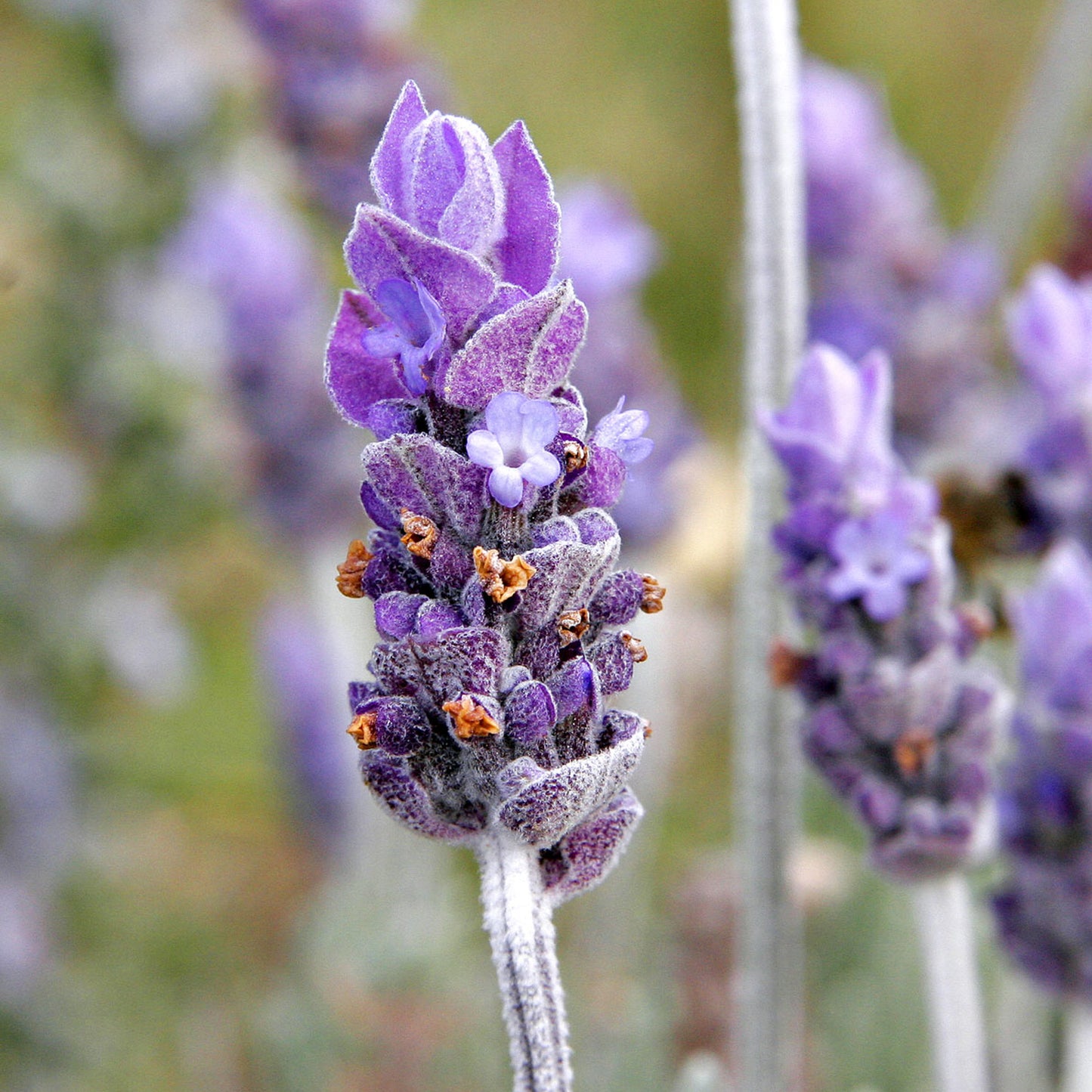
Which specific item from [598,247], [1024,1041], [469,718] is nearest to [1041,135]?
[598,247]

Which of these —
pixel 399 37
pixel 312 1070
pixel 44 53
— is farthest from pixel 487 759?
pixel 44 53

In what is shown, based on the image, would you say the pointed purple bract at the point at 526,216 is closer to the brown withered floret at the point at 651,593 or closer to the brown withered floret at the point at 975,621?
the brown withered floret at the point at 651,593

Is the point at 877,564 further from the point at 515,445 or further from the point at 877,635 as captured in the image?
the point at 515,445

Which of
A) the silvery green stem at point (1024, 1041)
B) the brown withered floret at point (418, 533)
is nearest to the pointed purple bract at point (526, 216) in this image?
the brown withered floret at point (418, 533)

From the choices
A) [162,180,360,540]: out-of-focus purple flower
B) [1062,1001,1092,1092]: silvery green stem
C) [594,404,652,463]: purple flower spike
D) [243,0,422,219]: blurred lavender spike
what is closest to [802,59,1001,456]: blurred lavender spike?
[243,0,422,219]: blurred lavender spike

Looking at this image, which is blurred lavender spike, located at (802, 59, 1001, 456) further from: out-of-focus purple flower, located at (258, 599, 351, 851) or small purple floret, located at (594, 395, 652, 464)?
small purple floret, located at (594, 395, 652, 464)

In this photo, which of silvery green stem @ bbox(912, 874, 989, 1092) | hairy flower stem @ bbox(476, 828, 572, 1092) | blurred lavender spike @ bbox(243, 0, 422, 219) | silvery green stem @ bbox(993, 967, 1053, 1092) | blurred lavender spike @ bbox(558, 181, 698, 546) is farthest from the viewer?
blurred lavender spike @ bbox(243, 0, 422, 219)

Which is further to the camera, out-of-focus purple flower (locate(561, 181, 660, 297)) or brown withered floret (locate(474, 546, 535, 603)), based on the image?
out-of-focus purple flower (locate(561, 181, 660, 297))
